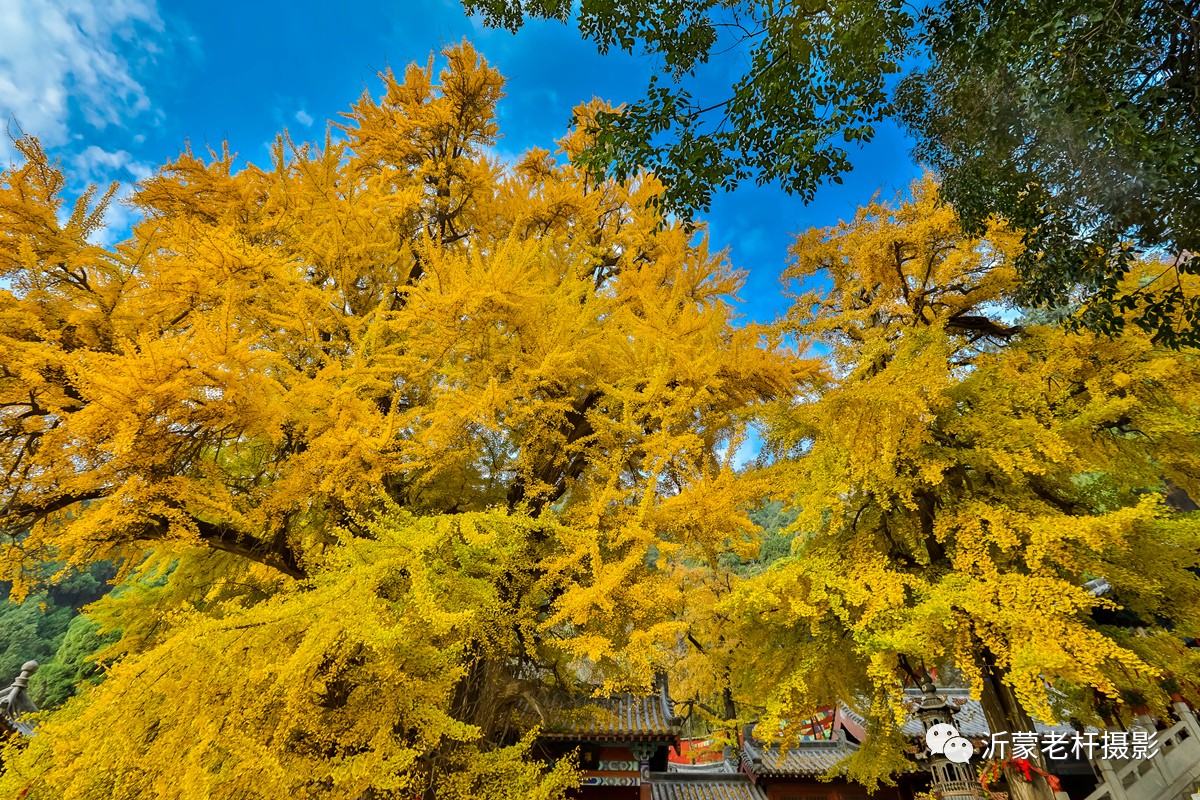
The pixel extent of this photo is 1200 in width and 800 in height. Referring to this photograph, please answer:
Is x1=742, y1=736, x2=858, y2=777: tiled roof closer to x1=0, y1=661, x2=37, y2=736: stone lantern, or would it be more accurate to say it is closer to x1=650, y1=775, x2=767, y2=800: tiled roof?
x1=650, y1=775, x2=767, y2=800: tiled roof

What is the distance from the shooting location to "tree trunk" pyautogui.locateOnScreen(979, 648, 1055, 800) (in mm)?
5242

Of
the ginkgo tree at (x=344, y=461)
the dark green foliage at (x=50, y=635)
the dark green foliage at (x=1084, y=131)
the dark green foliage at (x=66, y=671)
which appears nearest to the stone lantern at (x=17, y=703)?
the ginkgo tree at (x=344, y=461)

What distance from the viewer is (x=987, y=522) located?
5.22 meters

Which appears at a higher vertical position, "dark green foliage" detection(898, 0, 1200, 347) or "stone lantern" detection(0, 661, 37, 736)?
"dark green foliage" detection(898, 0, 1200, 347)

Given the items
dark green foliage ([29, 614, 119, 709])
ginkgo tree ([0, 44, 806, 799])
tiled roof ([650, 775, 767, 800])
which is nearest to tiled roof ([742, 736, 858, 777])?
tiled roof ([650, 775, 767, 800])

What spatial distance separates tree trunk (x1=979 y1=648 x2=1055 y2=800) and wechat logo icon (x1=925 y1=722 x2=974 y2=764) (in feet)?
1.38

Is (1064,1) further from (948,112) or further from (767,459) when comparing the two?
(767,459)

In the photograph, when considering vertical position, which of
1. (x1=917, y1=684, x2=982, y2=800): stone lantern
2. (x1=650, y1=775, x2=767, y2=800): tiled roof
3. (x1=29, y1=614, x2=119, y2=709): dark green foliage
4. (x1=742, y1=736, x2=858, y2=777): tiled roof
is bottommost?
(x1=650, y1=775, x2=767, y2=800): tiled roof

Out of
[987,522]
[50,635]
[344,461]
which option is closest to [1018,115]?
[987,522]

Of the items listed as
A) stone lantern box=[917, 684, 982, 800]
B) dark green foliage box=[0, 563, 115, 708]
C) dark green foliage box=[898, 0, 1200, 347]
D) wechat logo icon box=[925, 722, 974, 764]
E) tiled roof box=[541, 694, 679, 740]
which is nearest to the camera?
dark green foliage box=[898, 0, 1200, 347]

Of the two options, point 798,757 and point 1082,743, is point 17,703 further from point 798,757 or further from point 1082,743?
point 1082,743

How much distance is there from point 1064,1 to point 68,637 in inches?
1163

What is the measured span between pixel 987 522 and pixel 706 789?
9.99 m

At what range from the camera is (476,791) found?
477cm
